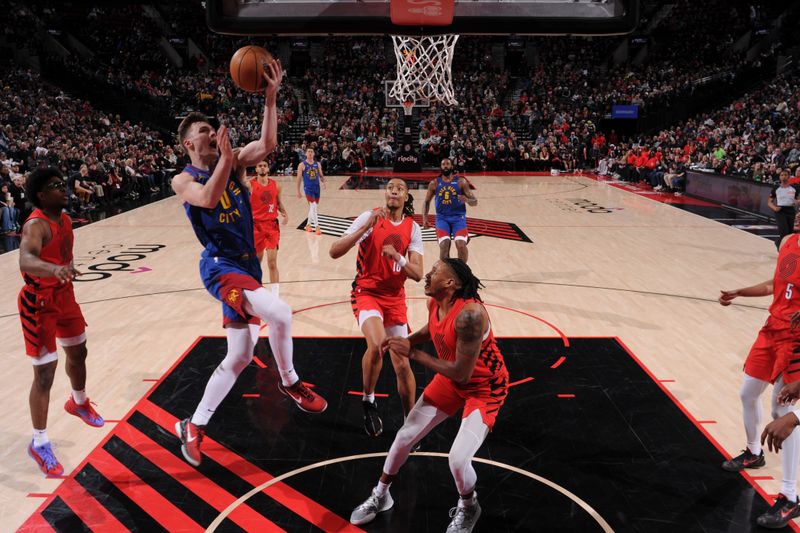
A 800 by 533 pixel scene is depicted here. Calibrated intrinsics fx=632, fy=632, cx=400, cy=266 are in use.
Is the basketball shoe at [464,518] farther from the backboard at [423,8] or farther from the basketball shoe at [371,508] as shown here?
the backboard at [423,8]

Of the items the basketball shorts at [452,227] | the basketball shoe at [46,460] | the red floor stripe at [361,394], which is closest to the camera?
the basketball shoe at [46,460]

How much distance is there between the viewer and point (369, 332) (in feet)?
15.1

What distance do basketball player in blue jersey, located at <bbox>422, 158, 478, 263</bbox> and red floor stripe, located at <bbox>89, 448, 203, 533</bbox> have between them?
503cm

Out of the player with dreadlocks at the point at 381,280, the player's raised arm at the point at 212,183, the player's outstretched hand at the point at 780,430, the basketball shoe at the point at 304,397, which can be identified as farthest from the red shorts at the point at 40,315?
the player's outstretched hand at the point at 780,430

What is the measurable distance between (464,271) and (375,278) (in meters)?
1.48

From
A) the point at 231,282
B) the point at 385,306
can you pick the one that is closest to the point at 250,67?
the point at 231,282

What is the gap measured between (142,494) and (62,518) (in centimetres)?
45

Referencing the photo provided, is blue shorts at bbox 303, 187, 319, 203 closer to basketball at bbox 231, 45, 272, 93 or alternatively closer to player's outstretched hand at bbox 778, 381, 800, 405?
basketball at bbox 231, 45, 272, 93

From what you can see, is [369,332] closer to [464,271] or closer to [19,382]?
[464,271]

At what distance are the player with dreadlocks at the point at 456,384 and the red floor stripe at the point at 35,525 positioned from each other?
178 centimetres

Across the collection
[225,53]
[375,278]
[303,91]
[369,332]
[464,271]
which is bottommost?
[369,332]

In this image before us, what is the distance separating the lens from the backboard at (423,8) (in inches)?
203

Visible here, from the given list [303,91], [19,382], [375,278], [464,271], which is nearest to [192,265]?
[19,382]

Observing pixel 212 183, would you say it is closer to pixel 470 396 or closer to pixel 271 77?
pixel 271 77
